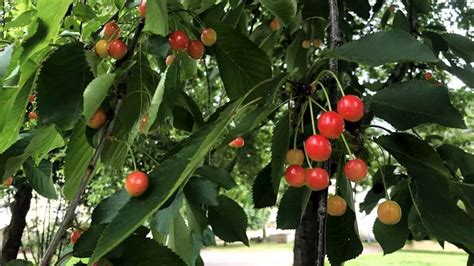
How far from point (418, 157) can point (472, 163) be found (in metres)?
0.52

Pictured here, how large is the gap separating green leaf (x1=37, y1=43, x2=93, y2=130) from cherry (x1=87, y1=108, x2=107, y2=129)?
0.02 metres

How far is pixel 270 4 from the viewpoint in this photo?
0.88 m

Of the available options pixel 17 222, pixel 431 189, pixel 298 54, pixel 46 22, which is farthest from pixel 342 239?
pixel 17 222

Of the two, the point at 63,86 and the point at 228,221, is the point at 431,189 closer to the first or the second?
the point at 228,221

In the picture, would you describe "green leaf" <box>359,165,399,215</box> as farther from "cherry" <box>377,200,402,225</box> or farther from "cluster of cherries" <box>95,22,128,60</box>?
"cluster of cherries" <box>95,22,128,60</box>

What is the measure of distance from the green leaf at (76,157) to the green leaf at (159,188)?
15.2 inches

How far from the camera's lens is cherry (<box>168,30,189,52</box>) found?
39.9 inches

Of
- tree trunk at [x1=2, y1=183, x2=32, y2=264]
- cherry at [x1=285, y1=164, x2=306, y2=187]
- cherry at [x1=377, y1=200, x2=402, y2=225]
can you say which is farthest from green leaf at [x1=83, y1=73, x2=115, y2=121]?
tree trunk at [x1=2, y1=183, x2=32, y2=264]

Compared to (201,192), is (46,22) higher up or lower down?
higher up

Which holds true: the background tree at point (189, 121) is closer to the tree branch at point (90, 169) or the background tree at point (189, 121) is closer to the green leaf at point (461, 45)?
the tree branch at point (90, 169)

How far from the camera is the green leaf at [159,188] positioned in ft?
1.66

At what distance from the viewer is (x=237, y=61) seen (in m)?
1.09

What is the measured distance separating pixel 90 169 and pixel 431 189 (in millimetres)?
578

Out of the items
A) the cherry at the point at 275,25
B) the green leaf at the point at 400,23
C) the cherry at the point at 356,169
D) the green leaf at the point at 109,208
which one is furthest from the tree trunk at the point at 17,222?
the cherry at the point at 356,169
